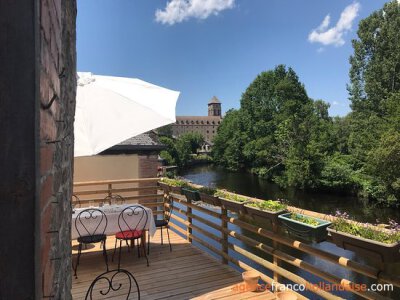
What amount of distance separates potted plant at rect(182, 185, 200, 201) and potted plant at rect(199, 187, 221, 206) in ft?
0.29

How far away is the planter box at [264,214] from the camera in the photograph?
299 centimetres

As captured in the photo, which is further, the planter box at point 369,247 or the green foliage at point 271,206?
the green foliage at point 271,206

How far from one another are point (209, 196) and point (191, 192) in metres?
0.44

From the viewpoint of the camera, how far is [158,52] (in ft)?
76.6

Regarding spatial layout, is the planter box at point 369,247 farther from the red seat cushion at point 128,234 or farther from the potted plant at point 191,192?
the red seat cushion at point 128,234

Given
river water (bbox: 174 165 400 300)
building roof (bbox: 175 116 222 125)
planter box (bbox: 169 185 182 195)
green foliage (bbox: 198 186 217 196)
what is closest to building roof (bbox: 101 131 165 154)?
river water (bbox: 174 165 400 300)

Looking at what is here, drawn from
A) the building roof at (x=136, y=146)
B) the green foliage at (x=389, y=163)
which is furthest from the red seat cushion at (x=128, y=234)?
the green foliage at (x=389, y=163)

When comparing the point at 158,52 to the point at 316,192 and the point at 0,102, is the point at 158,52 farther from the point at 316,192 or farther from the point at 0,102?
the point at 0,102

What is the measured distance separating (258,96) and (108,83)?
29.6 meters

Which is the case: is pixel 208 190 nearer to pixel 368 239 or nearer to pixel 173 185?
pixel 173 185

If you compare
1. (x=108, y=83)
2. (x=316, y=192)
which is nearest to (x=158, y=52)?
(x=316, y=192)

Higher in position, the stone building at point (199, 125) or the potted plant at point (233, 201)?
the stone building at point (199, 125)

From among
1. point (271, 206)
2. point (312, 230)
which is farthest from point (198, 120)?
point (312, 230)

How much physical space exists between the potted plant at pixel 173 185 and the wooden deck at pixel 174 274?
2.97 ft
